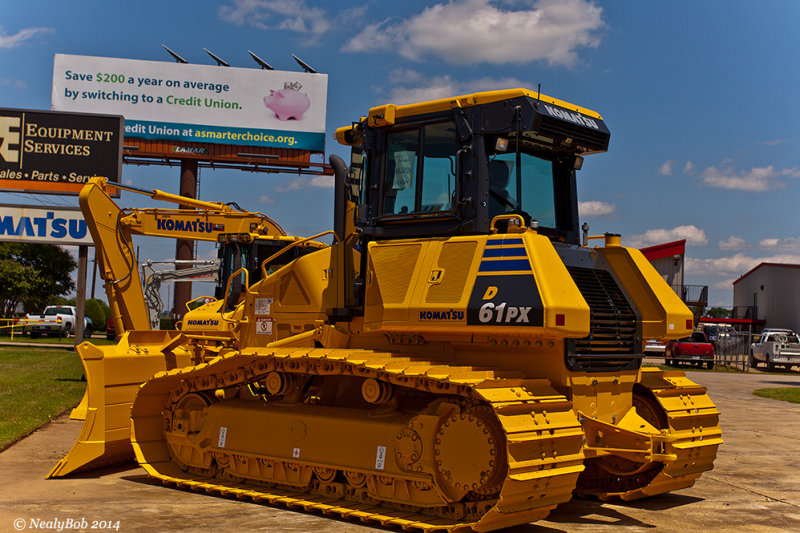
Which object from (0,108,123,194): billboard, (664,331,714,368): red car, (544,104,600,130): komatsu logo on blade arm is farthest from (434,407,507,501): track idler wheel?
(664,331,714,368): red car

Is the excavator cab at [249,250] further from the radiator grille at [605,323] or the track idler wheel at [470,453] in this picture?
the track idler wheel at [470,453]

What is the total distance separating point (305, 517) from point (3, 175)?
2040 centimetres

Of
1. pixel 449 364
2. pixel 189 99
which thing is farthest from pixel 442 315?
pixel 189 99

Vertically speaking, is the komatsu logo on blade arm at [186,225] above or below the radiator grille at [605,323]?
above

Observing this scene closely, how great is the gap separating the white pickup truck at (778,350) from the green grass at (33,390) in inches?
1165

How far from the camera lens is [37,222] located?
23625 mm

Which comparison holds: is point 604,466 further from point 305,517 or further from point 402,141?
point 402,141

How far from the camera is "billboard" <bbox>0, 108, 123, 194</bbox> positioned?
24078mm

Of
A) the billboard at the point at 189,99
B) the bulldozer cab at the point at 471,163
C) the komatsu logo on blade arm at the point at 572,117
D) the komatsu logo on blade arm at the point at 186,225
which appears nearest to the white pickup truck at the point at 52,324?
the billboard at the point at 189,99

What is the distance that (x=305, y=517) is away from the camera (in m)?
8.16

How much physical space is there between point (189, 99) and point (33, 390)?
98.0ft

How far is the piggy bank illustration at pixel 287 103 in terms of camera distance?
150 feet

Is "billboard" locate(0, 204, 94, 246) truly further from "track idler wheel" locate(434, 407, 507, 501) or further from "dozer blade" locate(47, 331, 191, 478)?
"track idler wheel" locate(434, 407, 507, 501)

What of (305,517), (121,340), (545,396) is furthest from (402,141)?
(121,340)
